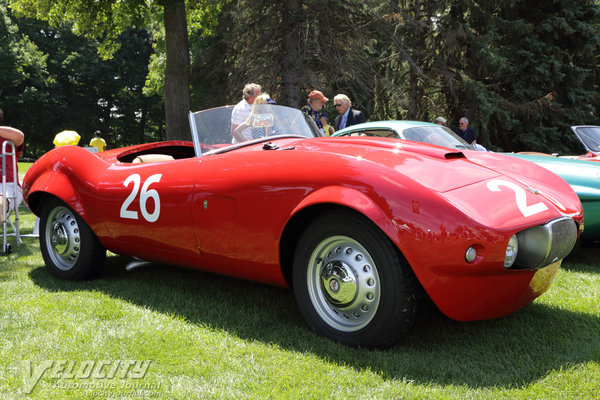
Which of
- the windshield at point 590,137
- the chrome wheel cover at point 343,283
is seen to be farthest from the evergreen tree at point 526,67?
the chrome wheel cover at point 343,283

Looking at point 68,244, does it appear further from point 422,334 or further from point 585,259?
point 585,259

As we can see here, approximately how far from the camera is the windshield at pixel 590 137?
6.00m

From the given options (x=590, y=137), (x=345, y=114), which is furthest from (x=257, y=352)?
(x=345, y=114)

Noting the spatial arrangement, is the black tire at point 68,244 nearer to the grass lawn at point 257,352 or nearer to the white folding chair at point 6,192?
the grass lawn at point 257,352

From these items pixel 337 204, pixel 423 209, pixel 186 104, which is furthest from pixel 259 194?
pixel 186 104

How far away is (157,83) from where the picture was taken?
25.4 meters

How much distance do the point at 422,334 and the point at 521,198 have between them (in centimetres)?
95

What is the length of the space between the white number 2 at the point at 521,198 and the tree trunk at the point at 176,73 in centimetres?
1048

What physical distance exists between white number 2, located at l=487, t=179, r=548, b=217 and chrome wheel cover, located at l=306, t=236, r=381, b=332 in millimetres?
744

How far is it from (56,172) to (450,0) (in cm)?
1590

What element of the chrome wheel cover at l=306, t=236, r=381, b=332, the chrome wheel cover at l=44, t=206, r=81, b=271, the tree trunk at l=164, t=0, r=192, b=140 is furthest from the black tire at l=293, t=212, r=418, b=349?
the tree trunk at l=164, t=0, r=192, b=140

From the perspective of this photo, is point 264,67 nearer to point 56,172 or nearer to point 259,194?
point 56,172

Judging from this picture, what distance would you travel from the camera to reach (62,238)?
432 centimetres

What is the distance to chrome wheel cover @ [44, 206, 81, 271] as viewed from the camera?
14.0 feet
